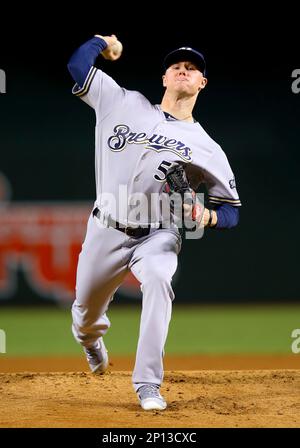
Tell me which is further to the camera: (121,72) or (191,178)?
(121,72)

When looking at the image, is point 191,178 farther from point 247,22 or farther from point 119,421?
point 247,22

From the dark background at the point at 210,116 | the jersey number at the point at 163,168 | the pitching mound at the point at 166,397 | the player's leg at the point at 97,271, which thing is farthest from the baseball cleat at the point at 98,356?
the dark background at the point at 210,116

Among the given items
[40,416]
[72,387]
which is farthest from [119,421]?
[72,387]

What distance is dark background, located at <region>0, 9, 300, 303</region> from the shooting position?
30.8 feet

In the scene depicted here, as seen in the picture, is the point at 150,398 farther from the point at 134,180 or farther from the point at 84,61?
the point at 84,61

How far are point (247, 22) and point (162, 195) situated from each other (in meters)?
6.69

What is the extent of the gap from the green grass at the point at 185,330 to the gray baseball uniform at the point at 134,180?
2.89m

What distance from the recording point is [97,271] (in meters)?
3.73

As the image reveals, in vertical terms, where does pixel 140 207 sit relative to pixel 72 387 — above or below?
above

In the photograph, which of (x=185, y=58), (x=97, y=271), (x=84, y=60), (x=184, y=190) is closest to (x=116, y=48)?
(x=84, y=60)

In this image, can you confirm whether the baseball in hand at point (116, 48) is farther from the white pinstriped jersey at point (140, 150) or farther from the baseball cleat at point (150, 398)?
the baseball cleat at point (150, 398)

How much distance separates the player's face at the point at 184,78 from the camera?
3.70 metres

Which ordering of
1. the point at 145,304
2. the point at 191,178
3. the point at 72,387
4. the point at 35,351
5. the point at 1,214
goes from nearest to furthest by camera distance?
the point at 145,304 → the point at 191,178 → the point at 72,387 → the point at 35,351 → the point at 1,214

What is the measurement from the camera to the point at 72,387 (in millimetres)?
4113
